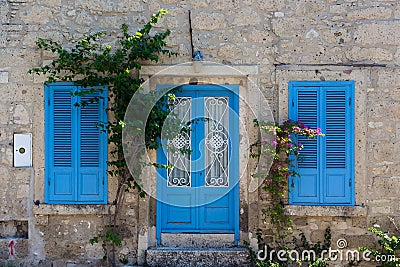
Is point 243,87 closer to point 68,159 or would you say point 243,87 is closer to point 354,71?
point 354,71

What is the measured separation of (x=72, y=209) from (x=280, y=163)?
2.41 meters

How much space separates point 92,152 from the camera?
5.99 metres

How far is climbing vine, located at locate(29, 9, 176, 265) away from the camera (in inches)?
225

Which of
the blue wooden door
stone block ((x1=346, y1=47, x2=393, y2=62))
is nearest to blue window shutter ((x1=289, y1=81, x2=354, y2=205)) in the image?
stone block ((x1=346, y1=47, x2=393, y2=62))

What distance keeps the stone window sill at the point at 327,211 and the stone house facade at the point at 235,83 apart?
0.02 metres

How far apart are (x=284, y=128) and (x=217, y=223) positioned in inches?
53.1

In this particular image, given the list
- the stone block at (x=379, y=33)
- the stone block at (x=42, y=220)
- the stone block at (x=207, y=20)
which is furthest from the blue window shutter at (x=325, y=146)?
the stone block at (x=42, y=220)

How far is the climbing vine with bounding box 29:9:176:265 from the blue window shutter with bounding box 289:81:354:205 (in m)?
1.59

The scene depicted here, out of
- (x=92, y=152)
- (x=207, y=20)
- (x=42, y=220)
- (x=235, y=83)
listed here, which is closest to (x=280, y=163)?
(x=235, y=83)

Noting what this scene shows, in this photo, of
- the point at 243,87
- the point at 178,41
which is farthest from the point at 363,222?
the point at 178,41

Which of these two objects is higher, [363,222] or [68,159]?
[68,159]

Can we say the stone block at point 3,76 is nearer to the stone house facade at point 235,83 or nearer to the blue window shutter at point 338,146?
the stone house facade at point 235,83

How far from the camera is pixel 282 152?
5.92 metres

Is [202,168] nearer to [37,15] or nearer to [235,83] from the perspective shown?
[235,83]
